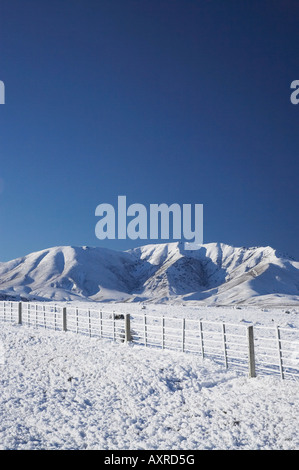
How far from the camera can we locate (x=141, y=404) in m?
12.5

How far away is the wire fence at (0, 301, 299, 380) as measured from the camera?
1432 cm

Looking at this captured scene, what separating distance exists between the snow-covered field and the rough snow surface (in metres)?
0.02

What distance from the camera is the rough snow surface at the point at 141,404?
10055mm

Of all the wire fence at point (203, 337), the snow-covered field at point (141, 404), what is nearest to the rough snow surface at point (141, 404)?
the snow-covered field at point (141, 404)

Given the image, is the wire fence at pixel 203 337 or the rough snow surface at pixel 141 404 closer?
the rough snow surface at pixel 141 404

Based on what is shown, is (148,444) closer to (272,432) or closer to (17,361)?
(272,432)

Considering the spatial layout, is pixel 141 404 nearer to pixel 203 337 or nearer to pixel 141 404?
pixel 141 404

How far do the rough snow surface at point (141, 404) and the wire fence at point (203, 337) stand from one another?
937 mm

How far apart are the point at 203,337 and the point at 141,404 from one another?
42.5 feet

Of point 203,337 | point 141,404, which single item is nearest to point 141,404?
point 141,404

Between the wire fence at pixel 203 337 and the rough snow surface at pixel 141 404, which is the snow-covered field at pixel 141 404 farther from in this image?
the wire fence at pixel 203 337

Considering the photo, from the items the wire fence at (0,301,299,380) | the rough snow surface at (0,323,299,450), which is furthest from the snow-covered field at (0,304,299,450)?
the wire fence at (0,301,299,380)

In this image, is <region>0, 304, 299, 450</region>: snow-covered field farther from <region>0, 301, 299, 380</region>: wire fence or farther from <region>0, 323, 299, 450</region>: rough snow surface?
<region>0, 301, 299, 380</region>: wire fence
